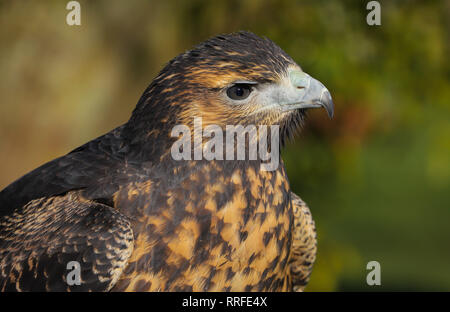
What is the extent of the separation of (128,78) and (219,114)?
12.5ft

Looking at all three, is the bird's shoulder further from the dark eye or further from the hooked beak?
the hooked beak

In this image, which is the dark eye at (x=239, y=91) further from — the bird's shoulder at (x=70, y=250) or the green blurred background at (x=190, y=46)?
the green blurred background at (x=190, y=46)

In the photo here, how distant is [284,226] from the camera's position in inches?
148

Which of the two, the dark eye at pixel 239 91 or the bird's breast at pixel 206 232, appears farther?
the dark eye at pixel 239 91

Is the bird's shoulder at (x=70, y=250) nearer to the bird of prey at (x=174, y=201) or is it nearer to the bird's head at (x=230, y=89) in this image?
the bird of prey at (x=174, y=201)

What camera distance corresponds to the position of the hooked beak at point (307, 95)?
364cm

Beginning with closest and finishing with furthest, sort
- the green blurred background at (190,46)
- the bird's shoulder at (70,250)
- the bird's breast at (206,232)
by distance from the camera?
the bird's shoulder at (70,250)
the bird's breast at (206,232)
the green blurred background at (190,46)

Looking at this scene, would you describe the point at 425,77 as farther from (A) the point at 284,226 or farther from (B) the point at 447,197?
(B) the point at 447,197

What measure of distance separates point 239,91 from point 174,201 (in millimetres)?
715

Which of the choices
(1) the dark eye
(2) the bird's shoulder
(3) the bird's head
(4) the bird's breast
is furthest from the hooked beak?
(2) the bird's shoulder

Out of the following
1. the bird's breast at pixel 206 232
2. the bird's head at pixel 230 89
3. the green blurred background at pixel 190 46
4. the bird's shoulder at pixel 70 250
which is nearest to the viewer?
the bird's shoulder at pixel 70 250

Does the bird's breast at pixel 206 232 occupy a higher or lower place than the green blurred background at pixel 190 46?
lower

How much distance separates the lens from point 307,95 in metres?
3.65

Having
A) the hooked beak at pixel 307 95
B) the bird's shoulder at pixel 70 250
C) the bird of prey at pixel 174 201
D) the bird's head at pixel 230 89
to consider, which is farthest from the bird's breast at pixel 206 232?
the hooked beak at pixel 307 95
